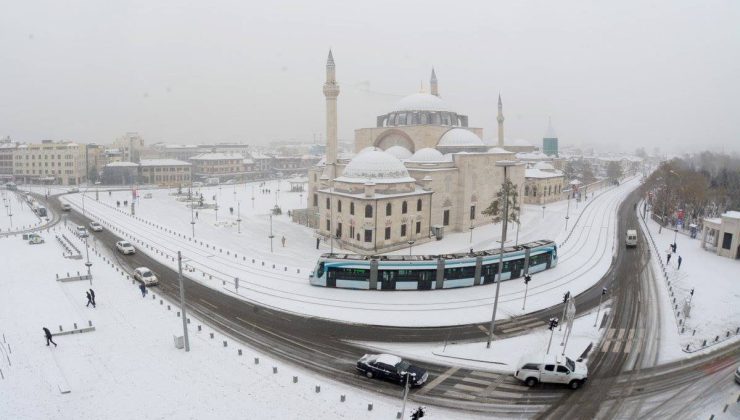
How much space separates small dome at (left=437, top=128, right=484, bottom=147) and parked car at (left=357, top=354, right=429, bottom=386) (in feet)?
135

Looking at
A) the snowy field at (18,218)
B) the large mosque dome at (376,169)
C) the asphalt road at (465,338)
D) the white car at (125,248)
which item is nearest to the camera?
the asphalt road at (465,338)

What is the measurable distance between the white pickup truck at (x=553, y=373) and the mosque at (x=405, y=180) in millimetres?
18365

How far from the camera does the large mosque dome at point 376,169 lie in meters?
43.5

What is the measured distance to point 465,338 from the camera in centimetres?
2248

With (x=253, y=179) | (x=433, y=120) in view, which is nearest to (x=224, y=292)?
(x=433, y=120)

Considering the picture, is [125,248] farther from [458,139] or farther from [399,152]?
[458,139]

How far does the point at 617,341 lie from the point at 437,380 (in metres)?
10.6

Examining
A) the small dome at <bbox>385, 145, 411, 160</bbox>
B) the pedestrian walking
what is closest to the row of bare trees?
the small dome at <bbox>385, 145, 411, 160</bbox>

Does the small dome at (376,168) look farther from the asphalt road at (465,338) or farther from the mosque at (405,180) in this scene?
the asphalt road at (465,338)

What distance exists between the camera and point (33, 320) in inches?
920

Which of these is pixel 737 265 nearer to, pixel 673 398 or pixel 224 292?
pixel 673 398

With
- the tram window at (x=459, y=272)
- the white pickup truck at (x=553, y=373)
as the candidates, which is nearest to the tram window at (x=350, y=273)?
the tram window at (x=459, y=272)

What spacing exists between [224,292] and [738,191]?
7373 centimetres

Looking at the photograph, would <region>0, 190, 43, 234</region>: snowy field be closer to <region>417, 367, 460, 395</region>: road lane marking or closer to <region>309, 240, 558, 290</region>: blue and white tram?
<region>309, 240, 558, 290</region>: blue and white tram
